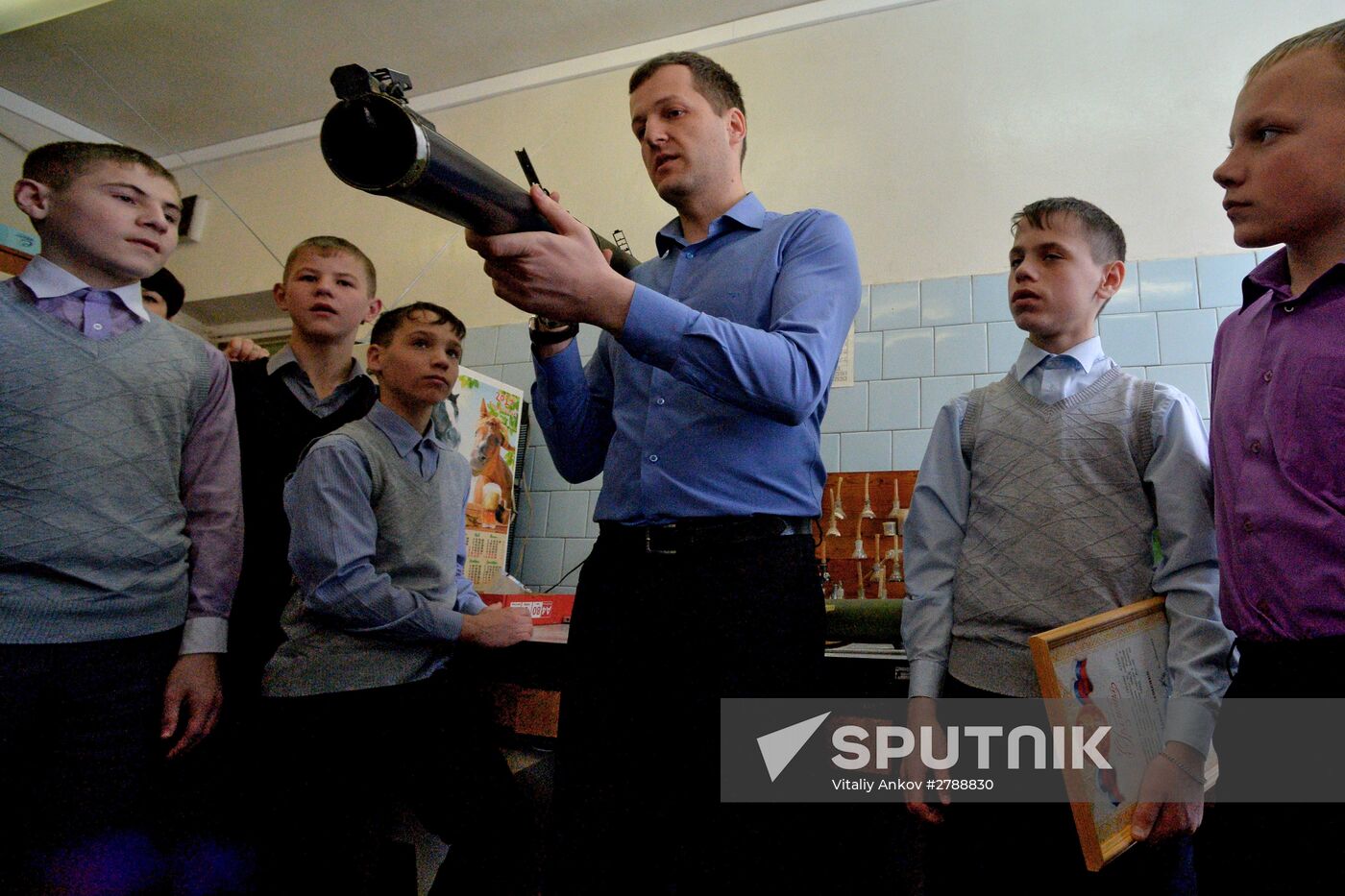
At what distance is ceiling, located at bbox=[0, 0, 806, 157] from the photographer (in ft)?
9.80

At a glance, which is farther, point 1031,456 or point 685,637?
point 1031,456

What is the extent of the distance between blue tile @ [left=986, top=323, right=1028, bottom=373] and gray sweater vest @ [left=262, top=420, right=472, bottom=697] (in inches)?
60.7

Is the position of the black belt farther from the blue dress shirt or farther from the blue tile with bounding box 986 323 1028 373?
the blue tile with bounding box 986 323 1028 373

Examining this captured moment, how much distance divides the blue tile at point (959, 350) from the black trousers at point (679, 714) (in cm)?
163

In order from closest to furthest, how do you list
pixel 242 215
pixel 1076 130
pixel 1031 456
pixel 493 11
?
pixel 1031 456 → pixel 1076 130 → pixel 493 11 → pixel 242 215

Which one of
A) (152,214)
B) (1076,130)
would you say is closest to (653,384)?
(152,214)

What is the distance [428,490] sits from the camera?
63.7 inches

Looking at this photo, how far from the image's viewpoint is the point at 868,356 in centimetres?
245

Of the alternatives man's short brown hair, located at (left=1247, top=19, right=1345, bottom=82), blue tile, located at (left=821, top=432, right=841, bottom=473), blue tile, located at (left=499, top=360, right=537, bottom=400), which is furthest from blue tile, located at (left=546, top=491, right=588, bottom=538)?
man's short brown hair, located at (left=1247, top=19, right=1345, bottom=82)

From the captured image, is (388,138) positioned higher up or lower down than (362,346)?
lower down

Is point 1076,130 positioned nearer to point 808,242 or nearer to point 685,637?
point 808,242

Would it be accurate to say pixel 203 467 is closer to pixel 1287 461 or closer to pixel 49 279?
pixel 49 279

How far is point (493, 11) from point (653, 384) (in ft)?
8.63

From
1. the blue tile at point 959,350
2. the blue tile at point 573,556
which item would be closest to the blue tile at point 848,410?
the blue tile at point 959,350
